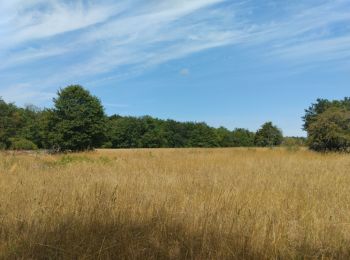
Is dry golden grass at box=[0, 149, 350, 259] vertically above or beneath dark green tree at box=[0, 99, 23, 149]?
beneath

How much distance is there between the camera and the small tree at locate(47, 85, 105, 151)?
47.0m

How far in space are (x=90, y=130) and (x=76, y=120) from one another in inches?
80.8

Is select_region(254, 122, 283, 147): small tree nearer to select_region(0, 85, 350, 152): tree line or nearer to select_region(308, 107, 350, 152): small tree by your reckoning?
select_region(0, 85, 350, 152): tree line

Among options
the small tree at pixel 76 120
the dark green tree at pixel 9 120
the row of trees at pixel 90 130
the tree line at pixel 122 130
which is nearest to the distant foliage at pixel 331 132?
the tree line at pixel 122 130

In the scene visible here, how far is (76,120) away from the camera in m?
47.1

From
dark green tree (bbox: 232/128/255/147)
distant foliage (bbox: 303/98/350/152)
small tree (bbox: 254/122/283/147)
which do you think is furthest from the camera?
dark green tree (bbox: 232/128/255/147)

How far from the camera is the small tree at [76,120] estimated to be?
47031mm

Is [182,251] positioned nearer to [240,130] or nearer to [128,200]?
[128,200]

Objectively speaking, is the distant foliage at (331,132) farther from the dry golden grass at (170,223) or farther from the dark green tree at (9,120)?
the dark green tree at (9,120)

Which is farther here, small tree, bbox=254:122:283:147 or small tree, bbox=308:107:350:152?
small tree, bbox=254:122:283:147

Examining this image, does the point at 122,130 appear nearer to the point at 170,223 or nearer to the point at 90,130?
the point at 90,130

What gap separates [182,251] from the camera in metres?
3.67

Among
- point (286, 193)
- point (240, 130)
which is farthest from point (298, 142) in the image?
point (240, 130)

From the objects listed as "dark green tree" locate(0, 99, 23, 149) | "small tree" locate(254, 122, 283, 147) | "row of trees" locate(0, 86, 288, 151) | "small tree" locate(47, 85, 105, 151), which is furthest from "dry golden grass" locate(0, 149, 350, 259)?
"small tree" locate(254, 122, 283, 147)
